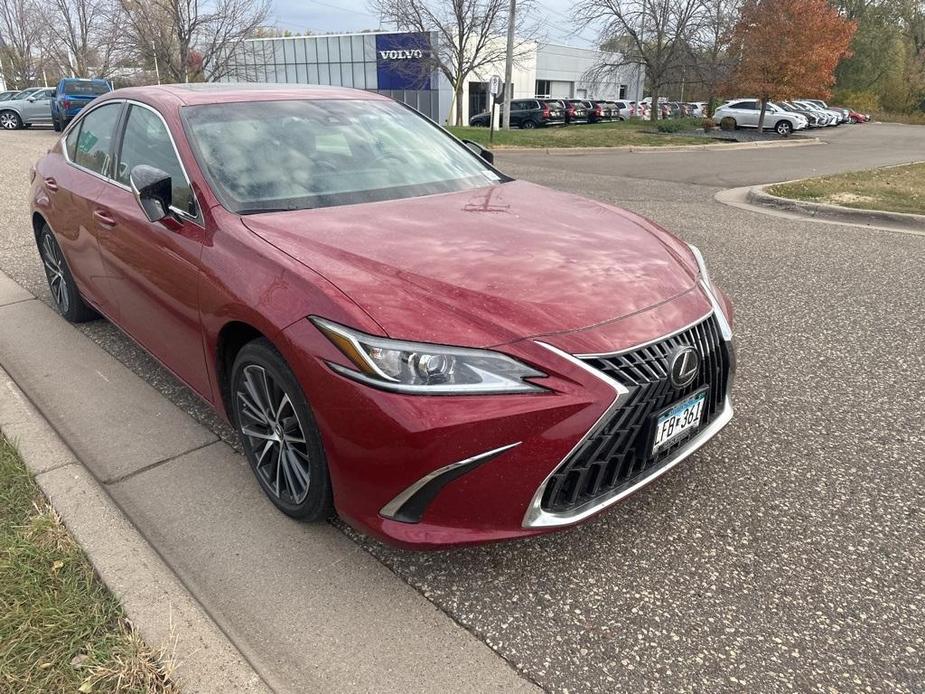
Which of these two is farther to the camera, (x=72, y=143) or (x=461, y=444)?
(x=72, y=143)

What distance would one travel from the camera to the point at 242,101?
3406 mm

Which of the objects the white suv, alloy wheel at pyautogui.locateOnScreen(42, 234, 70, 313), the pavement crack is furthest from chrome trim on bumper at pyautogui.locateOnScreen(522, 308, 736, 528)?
the white suv

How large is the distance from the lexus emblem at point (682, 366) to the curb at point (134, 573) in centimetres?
155

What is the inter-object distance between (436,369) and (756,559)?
1.39 m

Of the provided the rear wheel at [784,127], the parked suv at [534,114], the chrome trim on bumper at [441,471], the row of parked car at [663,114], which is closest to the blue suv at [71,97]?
the parked suv at [534,114]

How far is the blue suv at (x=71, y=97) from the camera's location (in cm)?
2231

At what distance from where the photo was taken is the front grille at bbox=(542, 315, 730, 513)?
6.83ft

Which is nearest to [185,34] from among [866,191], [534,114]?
[534,114]

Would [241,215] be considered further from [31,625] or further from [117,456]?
[31,625]

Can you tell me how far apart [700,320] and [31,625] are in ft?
7.87

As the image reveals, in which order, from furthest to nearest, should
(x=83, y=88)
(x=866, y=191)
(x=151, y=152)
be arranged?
1. (x=83, y=88)
2. (x=866, y=191)
3. (x=151, y=152)

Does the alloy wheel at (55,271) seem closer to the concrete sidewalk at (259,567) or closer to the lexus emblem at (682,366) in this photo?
the concrete sidewalk at (259,567)

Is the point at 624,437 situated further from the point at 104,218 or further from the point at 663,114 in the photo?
the point at 663,114

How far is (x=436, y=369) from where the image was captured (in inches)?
80.1
